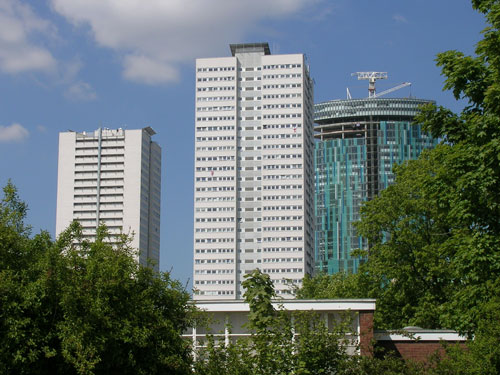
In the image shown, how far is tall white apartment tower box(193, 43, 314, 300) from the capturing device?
18125cm

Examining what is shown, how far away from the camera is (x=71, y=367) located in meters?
23.8

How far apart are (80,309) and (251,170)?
6499 inches

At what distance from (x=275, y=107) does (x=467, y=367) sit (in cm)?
16669

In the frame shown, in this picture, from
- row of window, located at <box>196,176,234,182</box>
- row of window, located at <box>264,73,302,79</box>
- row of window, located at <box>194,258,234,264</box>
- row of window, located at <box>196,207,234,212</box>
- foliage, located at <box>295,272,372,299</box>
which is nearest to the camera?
foliage, located at <box>295,272,372,299</box>

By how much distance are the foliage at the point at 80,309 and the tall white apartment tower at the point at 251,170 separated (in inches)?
5976

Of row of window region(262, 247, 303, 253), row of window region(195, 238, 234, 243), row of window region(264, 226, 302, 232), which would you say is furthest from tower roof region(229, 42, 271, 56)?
row of window region(262, 247, 303, 253)

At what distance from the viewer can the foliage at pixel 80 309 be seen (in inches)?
889

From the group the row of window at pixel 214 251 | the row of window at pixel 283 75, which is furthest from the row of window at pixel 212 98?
the row of window at pixel 214 251

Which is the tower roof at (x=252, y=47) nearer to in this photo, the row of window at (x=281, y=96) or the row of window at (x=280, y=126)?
the row of window at (x=281, y=96)

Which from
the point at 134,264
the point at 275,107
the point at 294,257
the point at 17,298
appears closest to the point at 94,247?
the point at 134,264

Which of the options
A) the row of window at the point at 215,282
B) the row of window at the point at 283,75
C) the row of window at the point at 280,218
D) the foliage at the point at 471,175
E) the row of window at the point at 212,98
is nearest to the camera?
the foliage at the point at 471,175

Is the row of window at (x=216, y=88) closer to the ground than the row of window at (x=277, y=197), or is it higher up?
higher up

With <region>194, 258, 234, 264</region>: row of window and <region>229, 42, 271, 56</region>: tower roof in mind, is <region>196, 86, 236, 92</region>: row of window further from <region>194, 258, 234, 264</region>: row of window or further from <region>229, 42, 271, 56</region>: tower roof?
<region>194, 258, 234, 264</region>: row of window

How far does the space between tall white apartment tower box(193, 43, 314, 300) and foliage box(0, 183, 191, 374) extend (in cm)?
15179
